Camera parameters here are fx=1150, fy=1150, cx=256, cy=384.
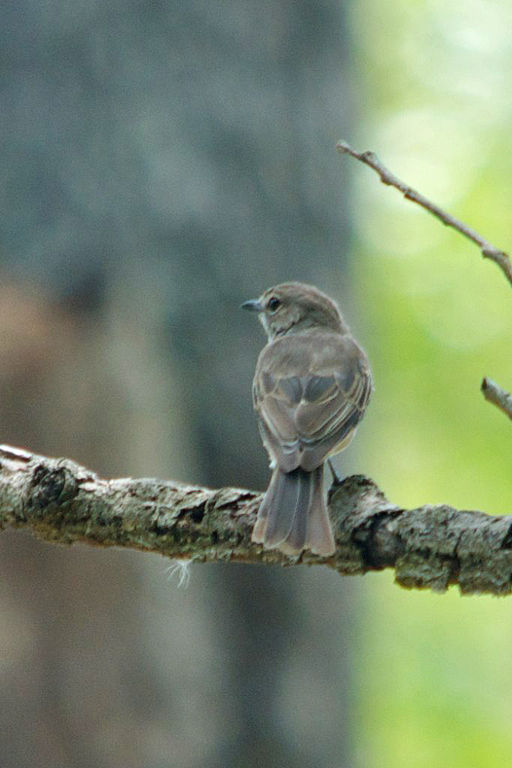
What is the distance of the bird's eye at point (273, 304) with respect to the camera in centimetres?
598

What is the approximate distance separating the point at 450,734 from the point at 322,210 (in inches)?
217

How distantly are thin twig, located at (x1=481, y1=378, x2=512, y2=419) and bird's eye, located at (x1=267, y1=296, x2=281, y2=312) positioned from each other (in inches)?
148

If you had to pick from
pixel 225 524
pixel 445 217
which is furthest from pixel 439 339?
pixel 445 217

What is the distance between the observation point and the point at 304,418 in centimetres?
414

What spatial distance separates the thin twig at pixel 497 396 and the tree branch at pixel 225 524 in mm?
312

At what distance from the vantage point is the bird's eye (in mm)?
5984

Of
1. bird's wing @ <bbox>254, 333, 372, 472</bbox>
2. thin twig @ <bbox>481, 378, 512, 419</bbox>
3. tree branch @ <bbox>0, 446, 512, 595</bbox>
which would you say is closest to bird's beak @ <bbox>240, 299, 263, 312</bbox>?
bird's wing @ <bbox>254, 333, 372, 472</bbox>

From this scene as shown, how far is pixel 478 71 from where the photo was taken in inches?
476

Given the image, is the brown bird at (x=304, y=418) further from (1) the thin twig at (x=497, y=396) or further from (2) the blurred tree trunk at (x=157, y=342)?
(2) the blurred tree trunk at (x=157, y=342)

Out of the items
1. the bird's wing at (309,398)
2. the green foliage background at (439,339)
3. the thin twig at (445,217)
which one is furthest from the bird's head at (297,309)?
the green foliage background at (439,339)

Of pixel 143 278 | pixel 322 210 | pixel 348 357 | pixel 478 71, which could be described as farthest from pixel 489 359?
pixel 348 357

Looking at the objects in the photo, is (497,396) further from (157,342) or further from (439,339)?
(439,339)

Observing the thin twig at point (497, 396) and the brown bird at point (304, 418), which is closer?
the thin twig at point (497, 396)

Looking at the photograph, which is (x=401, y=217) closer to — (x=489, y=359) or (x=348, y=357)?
(x=489, y=359)
